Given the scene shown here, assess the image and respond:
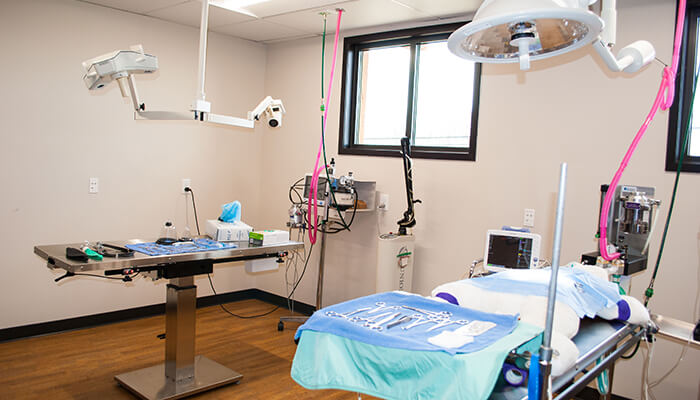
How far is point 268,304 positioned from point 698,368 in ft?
11.3

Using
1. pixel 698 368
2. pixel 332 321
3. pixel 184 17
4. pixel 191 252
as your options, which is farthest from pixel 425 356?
pixel 184 17

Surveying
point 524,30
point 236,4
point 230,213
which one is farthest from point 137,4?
point 524,30

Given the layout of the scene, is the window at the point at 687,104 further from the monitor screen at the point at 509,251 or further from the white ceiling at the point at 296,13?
the white ceiling at the point at 296,13

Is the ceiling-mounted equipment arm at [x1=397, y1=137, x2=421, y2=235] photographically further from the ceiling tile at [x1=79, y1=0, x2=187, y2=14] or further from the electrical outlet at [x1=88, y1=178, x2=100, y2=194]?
the electrical outlet at [x1=88, y1=178, x2=100, y2=194]

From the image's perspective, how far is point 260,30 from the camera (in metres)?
4.43

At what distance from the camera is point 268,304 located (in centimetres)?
488

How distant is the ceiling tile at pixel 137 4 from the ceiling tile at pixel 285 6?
554 mm

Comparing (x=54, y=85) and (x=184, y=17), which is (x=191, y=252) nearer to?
(x=54, y=85)

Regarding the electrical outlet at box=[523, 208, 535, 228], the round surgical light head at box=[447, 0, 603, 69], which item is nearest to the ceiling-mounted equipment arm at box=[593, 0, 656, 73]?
the round surgical light head at box=[447, 0, 603, 69]

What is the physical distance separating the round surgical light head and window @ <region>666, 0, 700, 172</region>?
1.75 m

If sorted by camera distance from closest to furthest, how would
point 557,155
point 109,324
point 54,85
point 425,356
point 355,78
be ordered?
1. point 425,356
2. point 557,155
3. point 54,85
4. point 109,324
5. point 355,78

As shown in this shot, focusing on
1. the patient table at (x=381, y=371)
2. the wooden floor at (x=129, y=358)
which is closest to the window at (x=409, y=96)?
the wooden floor at (x=129, y=358)

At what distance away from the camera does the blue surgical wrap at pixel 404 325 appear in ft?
4.49

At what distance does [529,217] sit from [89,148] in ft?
10.7
